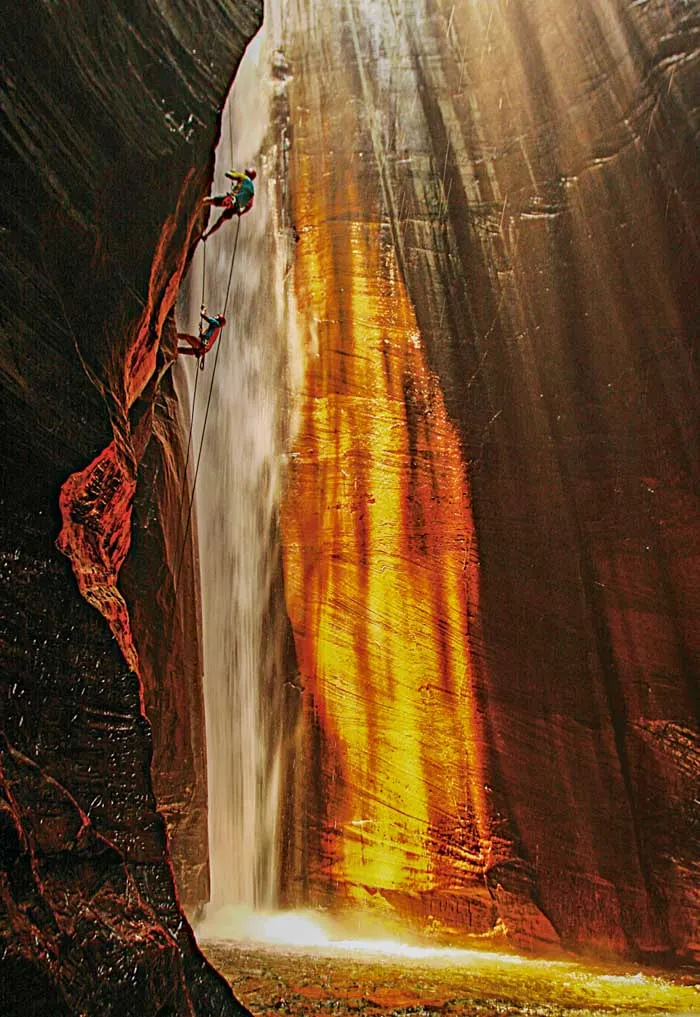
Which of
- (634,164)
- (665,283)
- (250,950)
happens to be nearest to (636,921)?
(250,950)

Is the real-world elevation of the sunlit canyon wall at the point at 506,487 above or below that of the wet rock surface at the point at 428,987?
above

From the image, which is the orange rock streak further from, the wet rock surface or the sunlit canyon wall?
the wet rock surface

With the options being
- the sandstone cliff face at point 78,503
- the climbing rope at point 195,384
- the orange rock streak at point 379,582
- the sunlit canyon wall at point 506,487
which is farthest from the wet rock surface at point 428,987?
the climbing rope at point 195,384

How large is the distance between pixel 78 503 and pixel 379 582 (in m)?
5.72

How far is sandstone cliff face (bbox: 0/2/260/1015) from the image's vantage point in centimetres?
208

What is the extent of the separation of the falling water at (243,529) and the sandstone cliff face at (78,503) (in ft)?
17.3

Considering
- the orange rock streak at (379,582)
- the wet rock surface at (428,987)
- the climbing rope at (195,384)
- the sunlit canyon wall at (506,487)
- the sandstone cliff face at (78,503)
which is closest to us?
the sandstone cliff face at (78,503)

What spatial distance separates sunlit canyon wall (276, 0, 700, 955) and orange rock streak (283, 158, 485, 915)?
0.02m

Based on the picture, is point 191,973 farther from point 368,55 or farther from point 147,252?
point 368,55

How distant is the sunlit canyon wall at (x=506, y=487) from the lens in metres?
7.45

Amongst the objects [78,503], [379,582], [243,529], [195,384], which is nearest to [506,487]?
[379,582]

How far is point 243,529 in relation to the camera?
859 cm

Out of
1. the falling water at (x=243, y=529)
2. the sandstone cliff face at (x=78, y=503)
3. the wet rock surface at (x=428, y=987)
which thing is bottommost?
the wet rock surface at (x=428, y=987)

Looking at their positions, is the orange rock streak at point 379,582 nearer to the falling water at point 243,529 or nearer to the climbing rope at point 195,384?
the falling water at point 243,529
